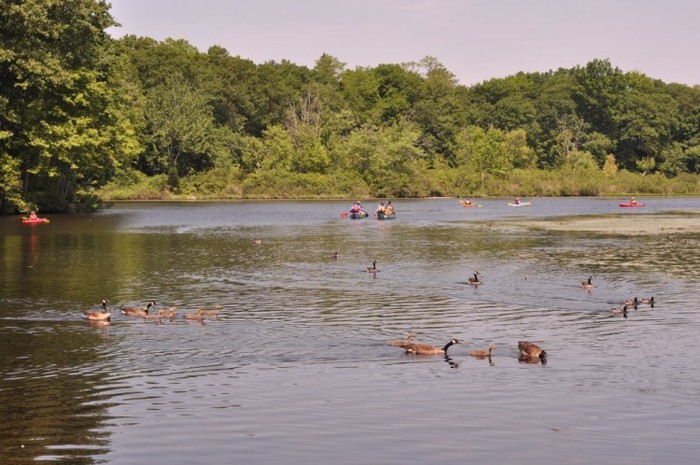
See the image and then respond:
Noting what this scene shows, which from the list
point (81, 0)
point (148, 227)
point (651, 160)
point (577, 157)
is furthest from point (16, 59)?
point (651, 160)

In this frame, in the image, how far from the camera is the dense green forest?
80.5 m

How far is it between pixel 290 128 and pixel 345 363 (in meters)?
138

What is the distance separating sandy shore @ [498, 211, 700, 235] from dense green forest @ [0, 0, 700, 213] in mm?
38531

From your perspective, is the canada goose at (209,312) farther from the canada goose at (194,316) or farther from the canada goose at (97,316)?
the canada goose at (97,316)

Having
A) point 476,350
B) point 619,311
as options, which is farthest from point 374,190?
point 476,350

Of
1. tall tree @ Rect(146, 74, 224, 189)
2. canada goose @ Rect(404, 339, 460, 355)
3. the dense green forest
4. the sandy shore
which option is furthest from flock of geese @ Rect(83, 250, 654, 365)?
tall tree @ Rect(146, 74, 224, 189)

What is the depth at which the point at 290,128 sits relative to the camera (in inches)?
6309

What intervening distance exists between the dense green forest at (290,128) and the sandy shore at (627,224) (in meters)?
38.5

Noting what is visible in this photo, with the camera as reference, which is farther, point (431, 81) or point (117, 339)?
point (431, 81)

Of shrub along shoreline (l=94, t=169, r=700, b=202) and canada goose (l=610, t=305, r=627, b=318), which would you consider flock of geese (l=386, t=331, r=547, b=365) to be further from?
shrub along shoreline (l=94, t=169, r=700, b=202)

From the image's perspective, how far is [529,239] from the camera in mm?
65562

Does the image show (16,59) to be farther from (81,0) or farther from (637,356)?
(637,356)

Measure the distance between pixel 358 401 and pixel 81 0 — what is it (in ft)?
208

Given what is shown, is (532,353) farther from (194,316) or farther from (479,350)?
(194,316)
